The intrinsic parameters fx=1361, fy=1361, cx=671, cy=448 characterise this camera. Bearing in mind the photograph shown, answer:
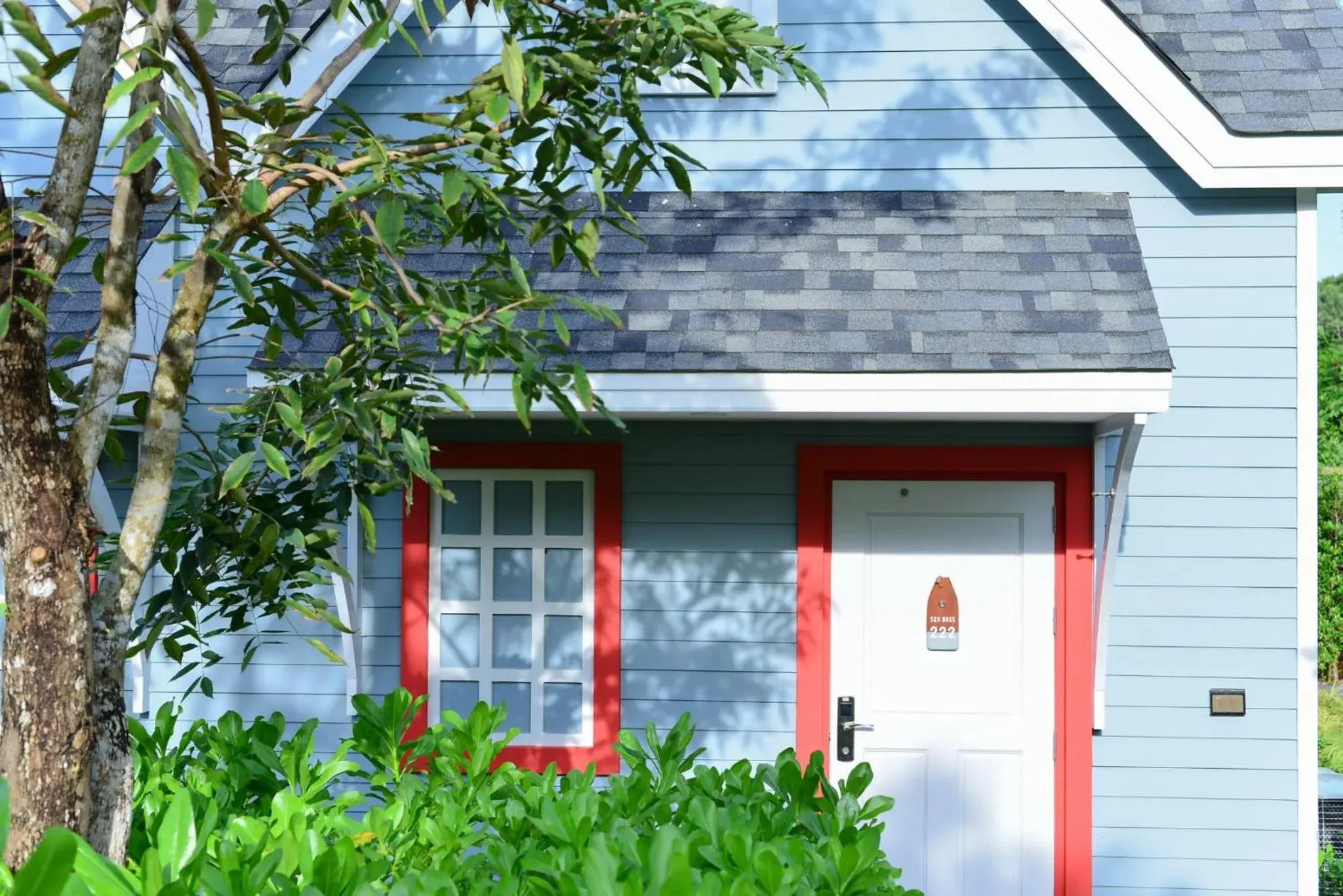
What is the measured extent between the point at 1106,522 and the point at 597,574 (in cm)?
210

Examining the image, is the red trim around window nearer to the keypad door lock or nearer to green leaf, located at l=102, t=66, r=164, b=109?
the keypad door lock

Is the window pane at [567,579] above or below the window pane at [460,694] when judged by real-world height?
above

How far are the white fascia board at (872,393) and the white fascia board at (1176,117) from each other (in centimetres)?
113

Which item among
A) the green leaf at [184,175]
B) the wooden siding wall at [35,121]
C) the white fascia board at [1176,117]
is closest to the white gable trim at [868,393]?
the white fascia board at [1176,117]

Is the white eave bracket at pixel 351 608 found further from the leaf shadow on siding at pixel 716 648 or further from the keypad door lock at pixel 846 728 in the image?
the keypad door lock at pixel 846 728

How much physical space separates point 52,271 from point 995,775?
4265mm

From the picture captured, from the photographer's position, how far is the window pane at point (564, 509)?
584cm

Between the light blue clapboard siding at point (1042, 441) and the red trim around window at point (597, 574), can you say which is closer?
the light blue clapboard siding at point (1042, 441)

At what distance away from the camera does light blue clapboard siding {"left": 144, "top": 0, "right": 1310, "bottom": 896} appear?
5512mm

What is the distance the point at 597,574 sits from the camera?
576 centimetres

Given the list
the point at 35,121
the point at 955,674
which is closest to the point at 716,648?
the point at 955,674

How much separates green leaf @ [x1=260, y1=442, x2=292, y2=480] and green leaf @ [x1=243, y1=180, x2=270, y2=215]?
1.52ft

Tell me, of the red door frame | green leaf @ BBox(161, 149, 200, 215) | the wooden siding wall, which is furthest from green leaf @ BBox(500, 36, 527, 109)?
the wooden siding wall

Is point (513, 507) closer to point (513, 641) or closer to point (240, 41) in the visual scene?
point (513, 641)
